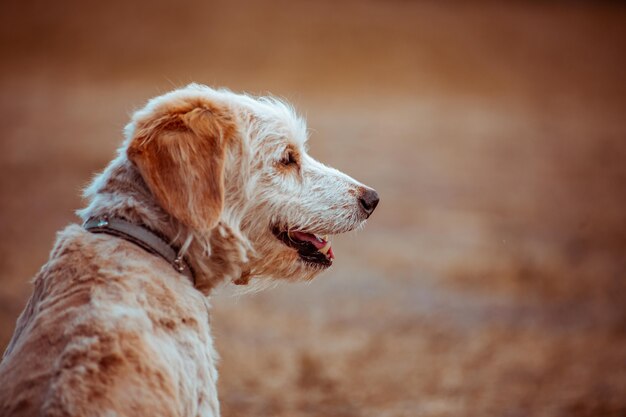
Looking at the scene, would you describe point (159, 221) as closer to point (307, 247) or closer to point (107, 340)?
point (107, 340)

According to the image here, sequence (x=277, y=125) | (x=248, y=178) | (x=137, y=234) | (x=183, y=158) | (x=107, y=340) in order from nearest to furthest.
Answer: (x=107, y=340), (x=137, y=234), (x=183, y=158), (x=248, y=178), (x=277, y=125)

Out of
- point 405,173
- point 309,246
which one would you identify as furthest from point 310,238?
point 405,173

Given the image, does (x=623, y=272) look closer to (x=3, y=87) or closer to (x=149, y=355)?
(x=149, y=355)

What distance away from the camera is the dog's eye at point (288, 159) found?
3.82 metres

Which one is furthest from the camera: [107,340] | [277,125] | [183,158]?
[277,125]

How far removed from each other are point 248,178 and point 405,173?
45.2ft

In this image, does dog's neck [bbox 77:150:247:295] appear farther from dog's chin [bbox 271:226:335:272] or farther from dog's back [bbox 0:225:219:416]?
dog's chin [bbox 271:226:335:272]

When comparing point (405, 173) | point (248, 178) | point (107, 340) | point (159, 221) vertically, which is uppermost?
point (248, 178)

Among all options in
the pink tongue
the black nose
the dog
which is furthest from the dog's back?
the black nose

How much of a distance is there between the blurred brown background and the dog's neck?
2.26 m

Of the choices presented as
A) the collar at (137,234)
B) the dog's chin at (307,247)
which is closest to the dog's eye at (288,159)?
the dog's chin at (307,247)

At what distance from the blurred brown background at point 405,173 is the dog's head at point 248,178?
2105 millimetres

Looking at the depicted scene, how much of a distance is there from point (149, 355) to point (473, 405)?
191 inches

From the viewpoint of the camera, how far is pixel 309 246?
383cm
